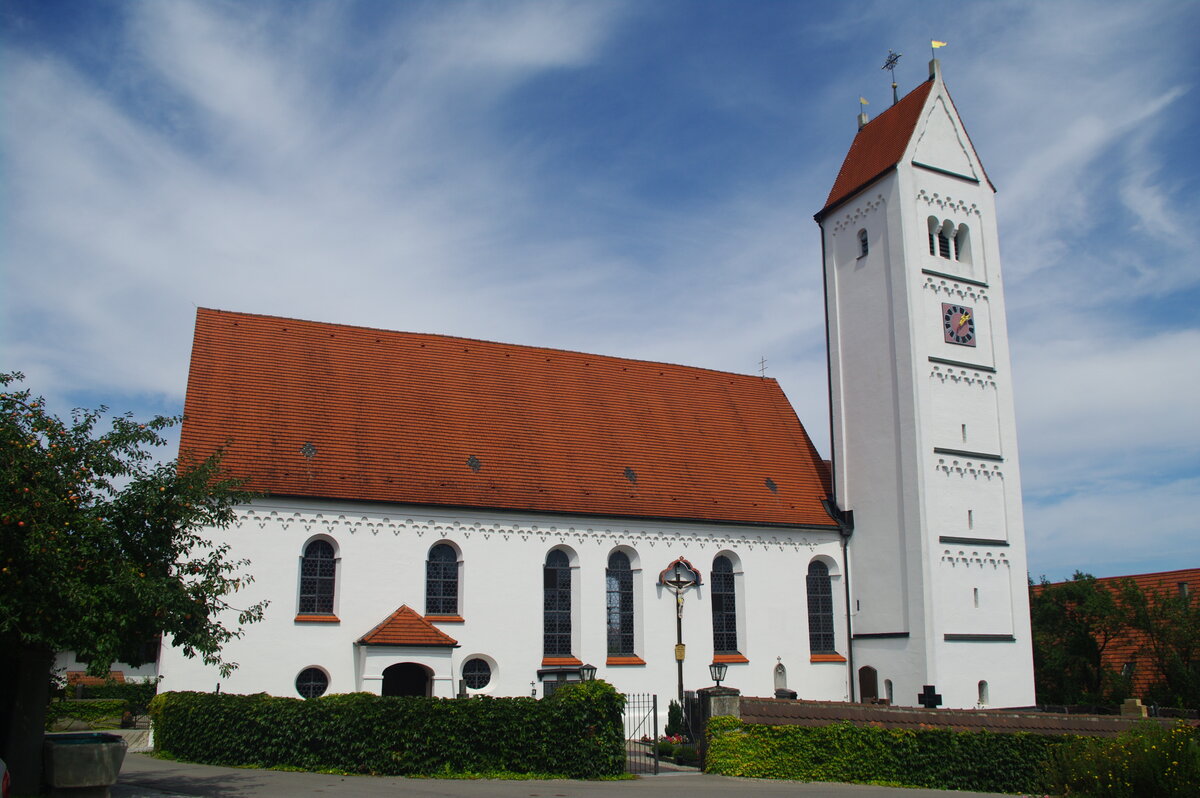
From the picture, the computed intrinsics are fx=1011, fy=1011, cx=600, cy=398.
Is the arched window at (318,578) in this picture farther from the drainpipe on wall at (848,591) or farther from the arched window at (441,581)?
the drainpipe on wall at (848,591)

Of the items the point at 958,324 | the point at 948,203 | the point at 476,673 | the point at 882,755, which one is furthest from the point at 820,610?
the point at 948,203

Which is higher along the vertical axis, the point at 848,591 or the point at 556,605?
the point at 848,591

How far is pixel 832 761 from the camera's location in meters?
18.8

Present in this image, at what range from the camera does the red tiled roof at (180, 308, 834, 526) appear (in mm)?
26516

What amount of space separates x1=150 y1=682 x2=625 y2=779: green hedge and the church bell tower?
12.0m

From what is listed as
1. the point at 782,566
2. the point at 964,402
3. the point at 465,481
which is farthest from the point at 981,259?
the point at 465,481

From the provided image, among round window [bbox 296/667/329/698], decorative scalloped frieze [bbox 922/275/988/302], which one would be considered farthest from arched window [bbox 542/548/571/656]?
decorative scalloped frieze [bbox 922/275/988/302]

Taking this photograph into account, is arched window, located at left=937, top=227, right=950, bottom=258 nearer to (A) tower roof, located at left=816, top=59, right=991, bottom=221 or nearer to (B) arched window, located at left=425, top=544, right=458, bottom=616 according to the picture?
(A) tower roof, located at left=816, top=59, right=991, bottom=221

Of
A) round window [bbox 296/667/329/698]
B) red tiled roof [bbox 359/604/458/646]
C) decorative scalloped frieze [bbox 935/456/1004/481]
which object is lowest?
→ round window [bbox 296/667/329/698]

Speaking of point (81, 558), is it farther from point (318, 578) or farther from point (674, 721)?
point (674, 721)

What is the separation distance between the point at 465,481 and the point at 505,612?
12.1ft

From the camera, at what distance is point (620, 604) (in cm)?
2859

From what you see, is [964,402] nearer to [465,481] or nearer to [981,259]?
[981,259]

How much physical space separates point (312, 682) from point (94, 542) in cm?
1147
